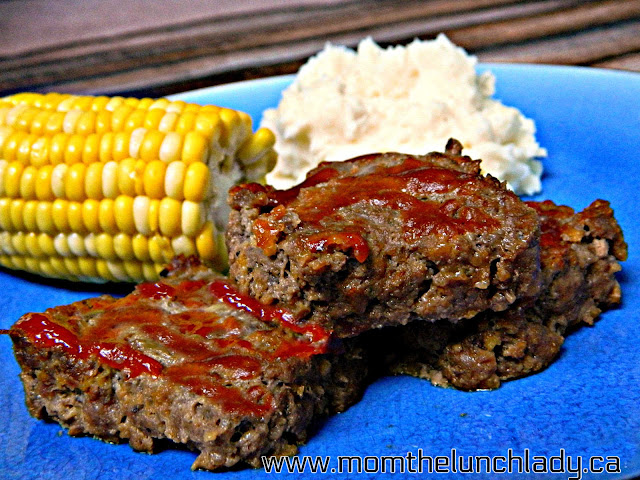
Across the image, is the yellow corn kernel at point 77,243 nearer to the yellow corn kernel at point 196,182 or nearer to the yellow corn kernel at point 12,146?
the yellow corn kernel at point 12,146

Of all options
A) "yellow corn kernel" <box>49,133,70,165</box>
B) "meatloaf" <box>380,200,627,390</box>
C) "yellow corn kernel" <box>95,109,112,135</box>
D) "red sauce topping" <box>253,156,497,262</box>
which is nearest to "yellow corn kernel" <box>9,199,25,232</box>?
"yellow corn kernel" <box>49,133,70,165</box>

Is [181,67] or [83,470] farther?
[181,67]

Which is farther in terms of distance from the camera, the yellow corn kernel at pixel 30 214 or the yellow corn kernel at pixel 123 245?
the yellow corn kernel at pixel 30 214

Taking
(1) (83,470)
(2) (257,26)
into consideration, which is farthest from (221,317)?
(2) (257,26)

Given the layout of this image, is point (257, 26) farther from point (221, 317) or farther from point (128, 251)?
point (221, 317)

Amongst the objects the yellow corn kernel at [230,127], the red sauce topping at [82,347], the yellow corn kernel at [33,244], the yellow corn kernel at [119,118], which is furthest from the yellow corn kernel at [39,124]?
the red sauce topping at [82,347]

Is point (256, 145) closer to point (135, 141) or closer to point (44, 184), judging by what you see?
point (135, 141)

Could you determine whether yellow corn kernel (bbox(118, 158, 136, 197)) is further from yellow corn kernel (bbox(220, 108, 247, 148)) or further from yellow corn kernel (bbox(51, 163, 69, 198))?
yellow corn kernel (bbox(220, 108, 247, 148))

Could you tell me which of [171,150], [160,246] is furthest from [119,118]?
[160,246]
